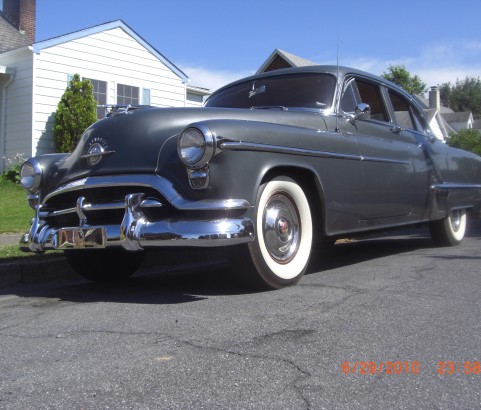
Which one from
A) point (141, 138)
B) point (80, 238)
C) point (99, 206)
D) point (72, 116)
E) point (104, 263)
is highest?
point (72, 116)

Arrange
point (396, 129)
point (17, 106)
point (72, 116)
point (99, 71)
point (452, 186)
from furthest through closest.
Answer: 1. point (99, 71)
2. point (17, 106)
3. point (72, 116)
4. point (452, 186)
5. point (396, 129)

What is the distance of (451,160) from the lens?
21.5ft

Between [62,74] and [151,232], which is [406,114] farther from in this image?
[62,74]

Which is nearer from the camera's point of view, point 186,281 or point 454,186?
point 186,281

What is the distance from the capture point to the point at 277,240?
13.2ft

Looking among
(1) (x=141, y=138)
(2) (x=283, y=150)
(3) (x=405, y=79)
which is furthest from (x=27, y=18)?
(3) (x=405, y=79)

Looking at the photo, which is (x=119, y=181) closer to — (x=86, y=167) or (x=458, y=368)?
(x=86, y=167)

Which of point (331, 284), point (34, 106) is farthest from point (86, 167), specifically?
point (34, 106)

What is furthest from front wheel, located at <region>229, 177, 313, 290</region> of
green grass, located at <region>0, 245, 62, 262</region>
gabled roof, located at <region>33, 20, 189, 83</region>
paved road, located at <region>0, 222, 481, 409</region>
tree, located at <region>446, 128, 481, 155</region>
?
tree, located at <region>446, 128, 481, 155</region>

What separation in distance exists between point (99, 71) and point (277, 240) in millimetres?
10749

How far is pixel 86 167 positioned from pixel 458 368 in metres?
2.81

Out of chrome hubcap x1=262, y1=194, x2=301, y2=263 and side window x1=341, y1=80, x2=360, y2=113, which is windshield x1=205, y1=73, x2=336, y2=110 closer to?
side window x1=341, y1=80, x2=360, y2=113
